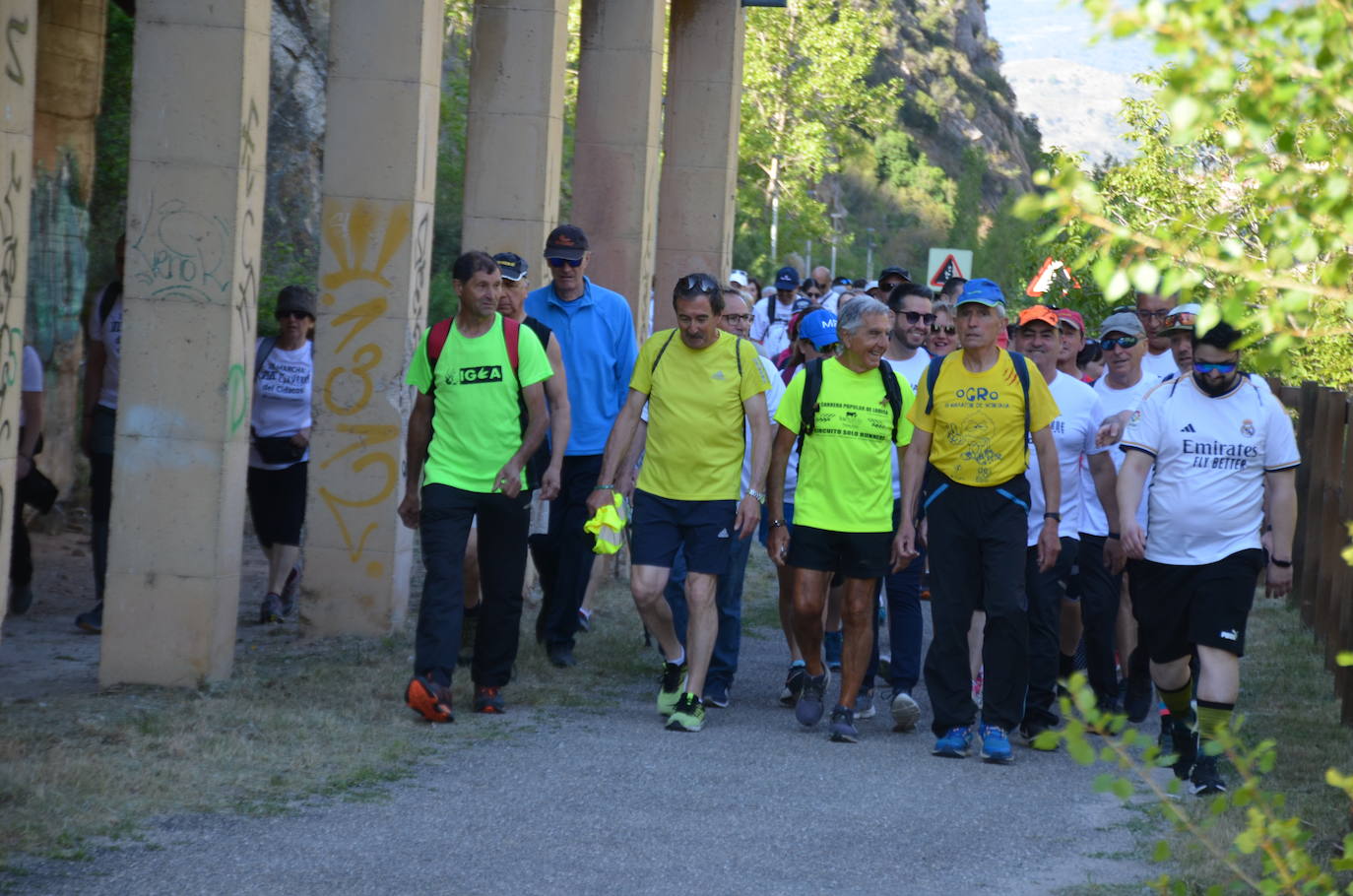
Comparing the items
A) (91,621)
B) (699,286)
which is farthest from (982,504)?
(91,621)

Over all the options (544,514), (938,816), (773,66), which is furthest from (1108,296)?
(773,66)

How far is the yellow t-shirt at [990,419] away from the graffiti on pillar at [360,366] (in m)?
3.69

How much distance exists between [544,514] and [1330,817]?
488cm

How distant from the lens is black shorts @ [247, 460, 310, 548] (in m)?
11.0

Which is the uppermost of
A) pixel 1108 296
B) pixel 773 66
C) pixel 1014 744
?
pixel 773 66

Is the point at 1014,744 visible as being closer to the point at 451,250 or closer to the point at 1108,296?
the point at 1108,296

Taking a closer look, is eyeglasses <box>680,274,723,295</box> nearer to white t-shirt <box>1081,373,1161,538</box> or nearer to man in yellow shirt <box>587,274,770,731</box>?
man in yellow shirt <box>587,274,770,731</box>

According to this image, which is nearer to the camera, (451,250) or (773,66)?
(451,250)

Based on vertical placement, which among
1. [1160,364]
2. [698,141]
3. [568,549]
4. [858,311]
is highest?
[698,141]

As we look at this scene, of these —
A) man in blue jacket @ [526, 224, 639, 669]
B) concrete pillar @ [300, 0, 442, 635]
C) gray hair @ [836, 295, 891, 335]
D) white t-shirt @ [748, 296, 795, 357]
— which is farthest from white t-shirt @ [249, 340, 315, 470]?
white t-shirt @ [748, 296, 795, 357]

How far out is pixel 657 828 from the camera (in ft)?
21.6

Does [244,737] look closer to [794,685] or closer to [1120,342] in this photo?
[794,685]

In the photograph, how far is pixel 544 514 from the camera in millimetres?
10594

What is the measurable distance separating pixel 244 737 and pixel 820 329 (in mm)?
3761
